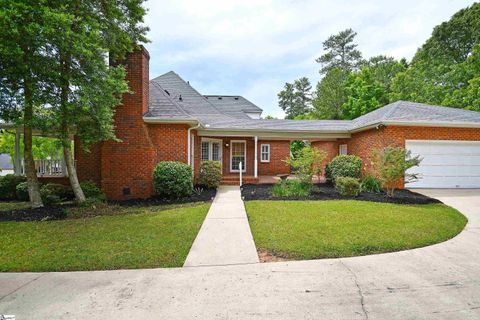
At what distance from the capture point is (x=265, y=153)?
741 inches

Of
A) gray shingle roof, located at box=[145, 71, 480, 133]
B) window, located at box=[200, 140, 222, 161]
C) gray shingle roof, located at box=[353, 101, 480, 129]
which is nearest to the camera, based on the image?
gray shingle roof, located at box=[145, 71, 480, 133]

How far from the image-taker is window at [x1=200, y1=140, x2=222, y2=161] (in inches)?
588

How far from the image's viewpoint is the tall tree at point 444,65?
21.9 meters

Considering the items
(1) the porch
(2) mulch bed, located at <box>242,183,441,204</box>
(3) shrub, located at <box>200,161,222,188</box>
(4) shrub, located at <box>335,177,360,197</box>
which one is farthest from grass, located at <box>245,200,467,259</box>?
(1) the porch

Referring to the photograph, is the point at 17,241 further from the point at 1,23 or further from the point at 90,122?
the point at 1,23

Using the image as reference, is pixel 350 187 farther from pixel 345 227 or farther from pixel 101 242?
pixel 101 242

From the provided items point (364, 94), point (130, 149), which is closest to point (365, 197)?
point (130, 149)

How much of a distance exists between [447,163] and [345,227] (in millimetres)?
9341

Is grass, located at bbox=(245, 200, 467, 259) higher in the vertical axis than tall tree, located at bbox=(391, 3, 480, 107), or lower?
lower

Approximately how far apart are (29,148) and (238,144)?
36.4 ft

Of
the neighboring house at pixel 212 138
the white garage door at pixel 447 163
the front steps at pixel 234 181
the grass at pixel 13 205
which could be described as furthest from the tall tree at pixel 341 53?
the grass at pixel 13 205

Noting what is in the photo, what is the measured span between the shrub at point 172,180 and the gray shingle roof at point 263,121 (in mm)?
2040

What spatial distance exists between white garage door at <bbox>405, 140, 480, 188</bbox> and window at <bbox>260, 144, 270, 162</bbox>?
30.3 ft

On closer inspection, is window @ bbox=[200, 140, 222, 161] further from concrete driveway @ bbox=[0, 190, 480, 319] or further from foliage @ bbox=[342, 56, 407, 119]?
foliage @ bbox=[342, 56, 407, 119]
